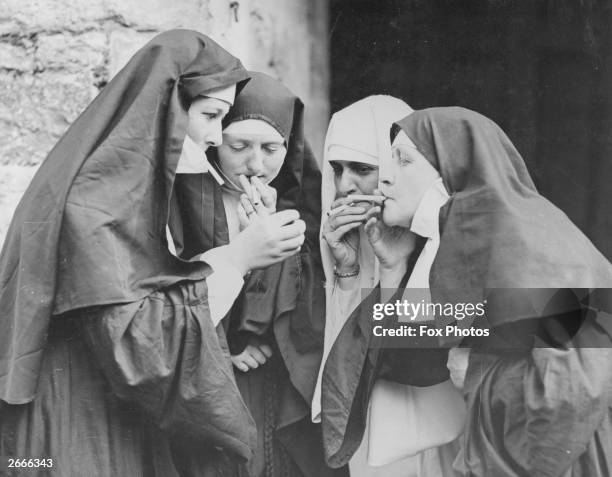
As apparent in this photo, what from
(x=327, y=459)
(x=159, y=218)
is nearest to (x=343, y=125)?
(x=159, y=218)

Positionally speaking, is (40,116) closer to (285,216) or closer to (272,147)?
(272,147)

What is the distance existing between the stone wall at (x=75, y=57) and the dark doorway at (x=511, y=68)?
0.61 feet

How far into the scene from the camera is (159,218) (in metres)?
3.95

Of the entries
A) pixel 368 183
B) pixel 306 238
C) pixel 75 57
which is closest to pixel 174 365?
pixel 306 238

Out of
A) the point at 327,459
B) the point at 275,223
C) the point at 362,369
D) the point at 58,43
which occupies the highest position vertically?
the point at 58,43

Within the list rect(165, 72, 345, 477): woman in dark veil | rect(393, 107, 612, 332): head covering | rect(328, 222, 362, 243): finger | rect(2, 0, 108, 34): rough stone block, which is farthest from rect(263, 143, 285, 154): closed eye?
rect(2, 0, 108, 34): rough stone block

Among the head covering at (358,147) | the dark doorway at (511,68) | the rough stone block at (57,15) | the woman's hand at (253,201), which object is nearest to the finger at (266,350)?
the head covering at (358,147)

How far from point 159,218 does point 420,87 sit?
1.05 meters

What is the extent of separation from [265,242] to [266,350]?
36 centimetres

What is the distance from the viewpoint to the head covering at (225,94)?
160 inches

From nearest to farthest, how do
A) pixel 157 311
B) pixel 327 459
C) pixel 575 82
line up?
pixel 157 311
pixel 327 459
pixel 575 82

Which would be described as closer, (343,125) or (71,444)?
(71,444)

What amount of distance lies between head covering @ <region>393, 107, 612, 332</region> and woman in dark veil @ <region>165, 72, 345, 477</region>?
0.47 m

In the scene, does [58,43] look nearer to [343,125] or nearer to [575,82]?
[343,125]
